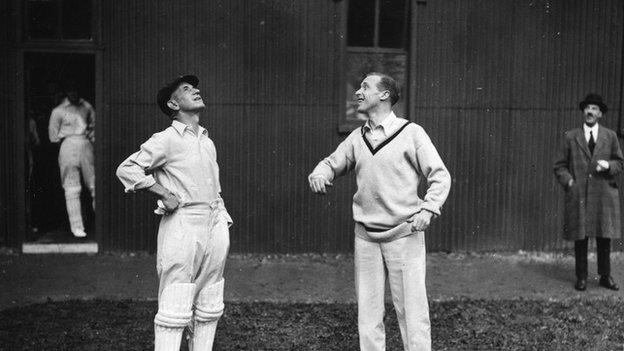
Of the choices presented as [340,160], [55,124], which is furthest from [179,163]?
[55,124]

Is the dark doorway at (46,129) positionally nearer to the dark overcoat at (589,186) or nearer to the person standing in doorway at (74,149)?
the person standing in doorway at (74,149)

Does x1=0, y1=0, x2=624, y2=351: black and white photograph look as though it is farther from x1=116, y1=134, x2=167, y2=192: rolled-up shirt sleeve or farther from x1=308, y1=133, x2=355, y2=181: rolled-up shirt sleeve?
x1=116, y1=134, x2=167, y2=192: rolled-up shirt sleeve

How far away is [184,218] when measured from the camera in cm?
551

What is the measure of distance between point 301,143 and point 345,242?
1.37 metres

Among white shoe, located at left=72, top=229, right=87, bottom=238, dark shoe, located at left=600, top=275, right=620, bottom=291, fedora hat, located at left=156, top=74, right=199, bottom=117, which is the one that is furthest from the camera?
white shoe, located at left=72, top=229, right=87, bottom=238

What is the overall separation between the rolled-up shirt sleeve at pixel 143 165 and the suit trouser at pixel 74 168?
542cm

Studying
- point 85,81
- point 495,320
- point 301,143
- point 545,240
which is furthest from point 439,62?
point 85,81

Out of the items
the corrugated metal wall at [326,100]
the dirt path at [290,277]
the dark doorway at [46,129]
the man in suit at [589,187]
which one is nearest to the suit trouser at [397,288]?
the dirt path at [290,277]

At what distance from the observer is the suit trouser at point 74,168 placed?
10.6 m

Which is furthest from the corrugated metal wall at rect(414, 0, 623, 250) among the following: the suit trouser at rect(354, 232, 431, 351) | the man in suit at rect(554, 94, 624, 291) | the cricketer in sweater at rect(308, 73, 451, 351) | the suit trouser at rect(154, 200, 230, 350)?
the suit trouser at rect(154, 200, 230, 350)

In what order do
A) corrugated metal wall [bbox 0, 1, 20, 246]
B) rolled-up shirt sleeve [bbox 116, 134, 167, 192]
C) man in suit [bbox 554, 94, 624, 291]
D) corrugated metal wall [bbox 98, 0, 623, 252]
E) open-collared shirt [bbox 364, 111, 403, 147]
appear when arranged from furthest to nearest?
1. corrugated metal wall [bbox 98, 0, 623, 252]
2. corrugated metal wall [bbox 0, 1, 20, 246]
3. man in suit [bbox 554, 94, 624, 291]
4. open-collared shirt [bbox 364, 111, 403, 147]
5. rolled-up shirt sleeve [bbox 116, 134, 167, 192]

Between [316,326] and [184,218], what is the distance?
88.4 inches

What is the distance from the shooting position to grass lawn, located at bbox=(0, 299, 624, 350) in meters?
6.75

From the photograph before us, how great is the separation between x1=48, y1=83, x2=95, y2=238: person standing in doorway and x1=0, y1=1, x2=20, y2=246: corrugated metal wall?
713mm
